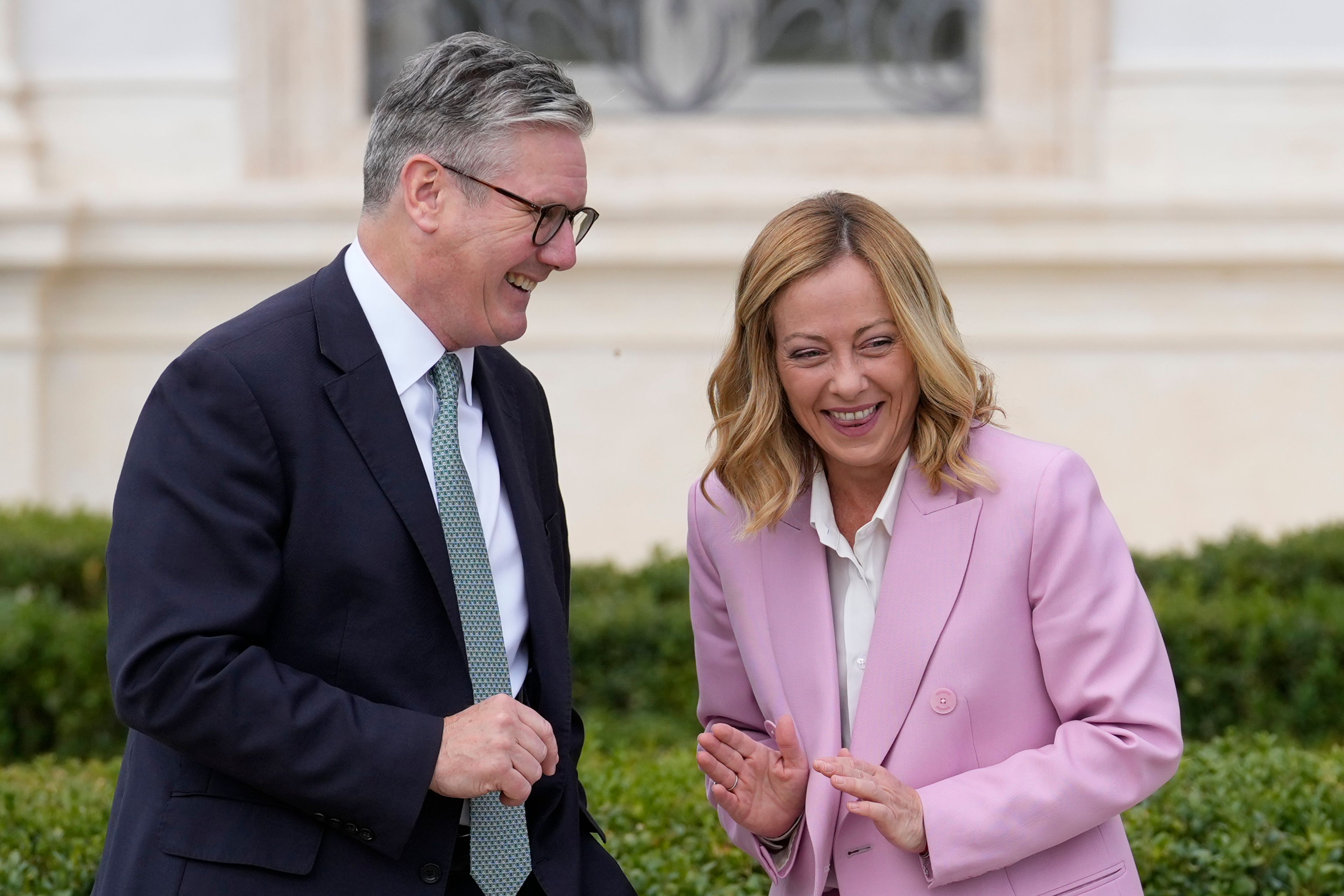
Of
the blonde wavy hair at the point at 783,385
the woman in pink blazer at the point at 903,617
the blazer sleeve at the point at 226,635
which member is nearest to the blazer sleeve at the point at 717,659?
the woman in pink blazer at the point at 903,617

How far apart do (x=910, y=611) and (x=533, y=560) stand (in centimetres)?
60

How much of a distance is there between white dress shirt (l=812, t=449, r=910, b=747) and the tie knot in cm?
63

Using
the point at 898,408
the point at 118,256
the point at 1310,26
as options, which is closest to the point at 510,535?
the point at 898,408

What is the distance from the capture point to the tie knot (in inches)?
92.0

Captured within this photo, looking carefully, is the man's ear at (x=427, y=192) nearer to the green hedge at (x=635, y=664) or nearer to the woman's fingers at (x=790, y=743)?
the woman's fingers at (x=790, y=743)

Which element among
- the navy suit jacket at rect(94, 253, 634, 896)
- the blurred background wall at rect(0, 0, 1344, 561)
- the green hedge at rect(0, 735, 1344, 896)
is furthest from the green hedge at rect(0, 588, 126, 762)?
the navy suit jacket at rect(94, 253, 634, 896)

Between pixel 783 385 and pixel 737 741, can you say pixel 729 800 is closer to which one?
pixel 737 741

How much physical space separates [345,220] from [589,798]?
15.7 feet

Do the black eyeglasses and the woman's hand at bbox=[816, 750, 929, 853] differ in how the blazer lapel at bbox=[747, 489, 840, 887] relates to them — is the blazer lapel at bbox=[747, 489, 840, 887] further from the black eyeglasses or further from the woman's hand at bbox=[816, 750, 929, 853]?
the black eyeglasses

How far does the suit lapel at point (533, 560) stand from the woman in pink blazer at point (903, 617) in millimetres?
257

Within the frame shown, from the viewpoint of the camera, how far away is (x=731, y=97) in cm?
812

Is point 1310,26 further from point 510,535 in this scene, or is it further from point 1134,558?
point 510,535

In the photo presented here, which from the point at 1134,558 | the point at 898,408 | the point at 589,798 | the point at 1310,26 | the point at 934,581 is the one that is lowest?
the point at 1134,558

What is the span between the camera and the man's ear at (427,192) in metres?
2.29
